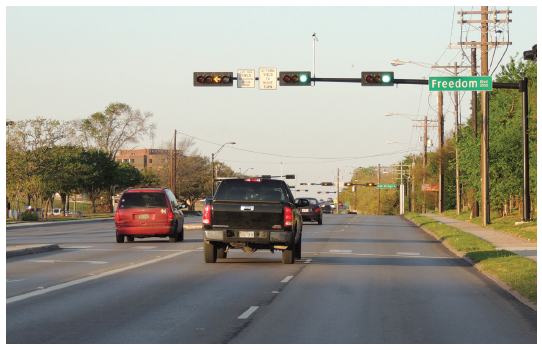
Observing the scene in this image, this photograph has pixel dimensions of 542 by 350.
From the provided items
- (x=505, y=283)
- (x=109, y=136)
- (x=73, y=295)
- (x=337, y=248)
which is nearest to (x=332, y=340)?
(x=73, y=295)

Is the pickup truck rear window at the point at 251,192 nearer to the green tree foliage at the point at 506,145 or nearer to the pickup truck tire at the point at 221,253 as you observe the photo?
the pickup truck tire at the point at 221,253

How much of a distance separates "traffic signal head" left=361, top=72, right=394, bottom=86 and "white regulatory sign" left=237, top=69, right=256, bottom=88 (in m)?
4.24

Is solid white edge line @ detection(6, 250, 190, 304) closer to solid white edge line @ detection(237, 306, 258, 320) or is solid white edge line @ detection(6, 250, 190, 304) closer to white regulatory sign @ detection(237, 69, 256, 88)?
solid white edge line @ detection(237, 306, 258, 320)

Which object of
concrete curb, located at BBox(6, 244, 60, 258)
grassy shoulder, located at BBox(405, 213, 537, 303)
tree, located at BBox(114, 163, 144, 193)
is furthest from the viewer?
tree, located at BBox(114, 163, 144, 193)

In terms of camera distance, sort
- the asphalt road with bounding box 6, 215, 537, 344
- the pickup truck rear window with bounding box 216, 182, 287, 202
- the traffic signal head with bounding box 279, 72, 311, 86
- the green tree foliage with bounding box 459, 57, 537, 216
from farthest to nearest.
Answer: the green tree foliage with bounding box 459, 57, 537, 216, the traffic signal head with bounding box 279, 72, 311, 86, the pickup truck rear window with bounding box 216, 182, 287, 202, the asphalt road with bounding box 6, 215, 537, 344

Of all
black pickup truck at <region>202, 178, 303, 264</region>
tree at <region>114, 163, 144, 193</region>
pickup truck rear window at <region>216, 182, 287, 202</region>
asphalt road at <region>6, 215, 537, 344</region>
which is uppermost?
tree at <region>114, 163, 144, 193</region>

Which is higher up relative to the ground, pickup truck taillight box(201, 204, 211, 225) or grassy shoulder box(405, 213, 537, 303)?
pickup truck taillight box(201, 204, 211, 225)

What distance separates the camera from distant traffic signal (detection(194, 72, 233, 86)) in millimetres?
27941

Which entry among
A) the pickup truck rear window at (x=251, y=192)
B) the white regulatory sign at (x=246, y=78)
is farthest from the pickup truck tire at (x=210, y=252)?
the white regulatory sign at (x=246, y=78)

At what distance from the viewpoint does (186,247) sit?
24.9 meters

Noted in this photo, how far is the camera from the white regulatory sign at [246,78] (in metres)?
28.9

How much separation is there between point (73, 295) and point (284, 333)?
4.83 m

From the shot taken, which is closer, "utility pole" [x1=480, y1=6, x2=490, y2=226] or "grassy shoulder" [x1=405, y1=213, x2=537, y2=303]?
"grassy shoulder" [x1=405, y1=213, x2=537, y2=303]

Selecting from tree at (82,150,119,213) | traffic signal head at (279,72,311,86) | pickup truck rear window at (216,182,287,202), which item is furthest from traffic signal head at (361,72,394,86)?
tree at (82,150,119,213)
